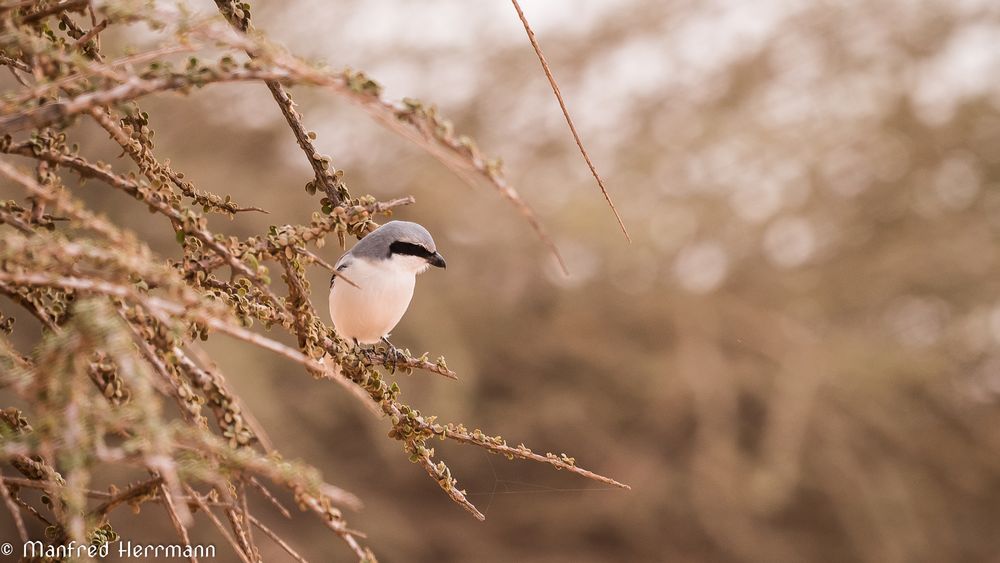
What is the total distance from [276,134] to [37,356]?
569cm

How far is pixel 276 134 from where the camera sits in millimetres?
6340

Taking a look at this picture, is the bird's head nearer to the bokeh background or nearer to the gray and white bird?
the gray and white bird

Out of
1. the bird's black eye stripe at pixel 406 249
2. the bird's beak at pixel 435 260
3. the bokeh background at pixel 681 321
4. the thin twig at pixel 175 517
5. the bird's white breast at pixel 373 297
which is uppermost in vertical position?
the bokeh background at pixel 681 321

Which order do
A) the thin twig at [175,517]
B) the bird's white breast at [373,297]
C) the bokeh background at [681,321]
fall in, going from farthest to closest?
the bokeh background at [681,321] → the bird's white breast at [373,297] → the thin twig at [175,517]

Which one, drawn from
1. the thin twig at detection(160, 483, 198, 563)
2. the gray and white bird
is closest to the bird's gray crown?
the gray and white bird

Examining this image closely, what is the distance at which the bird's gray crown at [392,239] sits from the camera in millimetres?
2279

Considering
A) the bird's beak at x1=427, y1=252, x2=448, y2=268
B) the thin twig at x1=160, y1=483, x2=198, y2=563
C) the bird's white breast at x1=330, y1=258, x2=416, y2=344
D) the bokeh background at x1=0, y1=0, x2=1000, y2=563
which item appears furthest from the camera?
the bokeh background at x1=0, y1=0, x2=1000, y2=563

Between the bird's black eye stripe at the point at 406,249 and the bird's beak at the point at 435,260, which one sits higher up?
the bird's beak at the point at 435,260

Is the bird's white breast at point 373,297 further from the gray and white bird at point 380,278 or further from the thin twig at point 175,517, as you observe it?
the thin twig at point 175,517

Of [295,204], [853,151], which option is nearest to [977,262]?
[853,151]

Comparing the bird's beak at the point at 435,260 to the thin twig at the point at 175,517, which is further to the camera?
the bird's beak at the point at 435,260

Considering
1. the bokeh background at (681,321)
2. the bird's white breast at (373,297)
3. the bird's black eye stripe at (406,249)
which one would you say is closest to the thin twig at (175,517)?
the bird's white breast at (373,297)

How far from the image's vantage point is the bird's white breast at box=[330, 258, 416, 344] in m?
2.23

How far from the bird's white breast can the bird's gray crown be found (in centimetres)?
2
